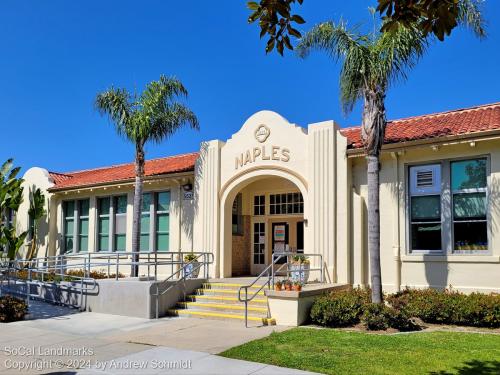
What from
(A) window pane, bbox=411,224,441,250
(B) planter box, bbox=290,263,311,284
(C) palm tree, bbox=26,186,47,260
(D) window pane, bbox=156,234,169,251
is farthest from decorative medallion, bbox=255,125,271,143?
(C) palm tree, bbox=26,186,47,260

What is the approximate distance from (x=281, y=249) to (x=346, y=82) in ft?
24.3

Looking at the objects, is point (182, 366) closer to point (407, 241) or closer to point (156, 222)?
point (407, 241)

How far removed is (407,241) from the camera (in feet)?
42.5

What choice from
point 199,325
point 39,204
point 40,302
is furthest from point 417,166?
point 39,204

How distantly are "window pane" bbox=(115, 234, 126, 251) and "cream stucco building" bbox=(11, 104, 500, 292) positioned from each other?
0.04 metres

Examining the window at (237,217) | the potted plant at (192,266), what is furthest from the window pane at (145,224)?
the window at (237,217)

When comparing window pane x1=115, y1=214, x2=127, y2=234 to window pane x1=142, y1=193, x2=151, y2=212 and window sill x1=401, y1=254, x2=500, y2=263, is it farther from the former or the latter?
window sill x1=401, y1=254, x2=500, y2=263

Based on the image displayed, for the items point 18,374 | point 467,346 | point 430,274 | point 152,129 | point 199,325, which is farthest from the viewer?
point 152,129

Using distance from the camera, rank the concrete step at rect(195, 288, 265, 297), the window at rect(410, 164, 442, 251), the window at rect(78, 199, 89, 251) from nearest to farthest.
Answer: the window at rect(410, 164, 442, 251), the concrete step at rect(195, 288, 265, 297), the window at rect(78, 199, 89, 251)

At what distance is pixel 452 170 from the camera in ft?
41.3

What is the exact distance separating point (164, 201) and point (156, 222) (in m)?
0.88

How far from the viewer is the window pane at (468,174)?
478 inches

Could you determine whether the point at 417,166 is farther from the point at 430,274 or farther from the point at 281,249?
the point at 281,249

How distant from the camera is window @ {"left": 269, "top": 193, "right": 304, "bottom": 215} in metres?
17.3
